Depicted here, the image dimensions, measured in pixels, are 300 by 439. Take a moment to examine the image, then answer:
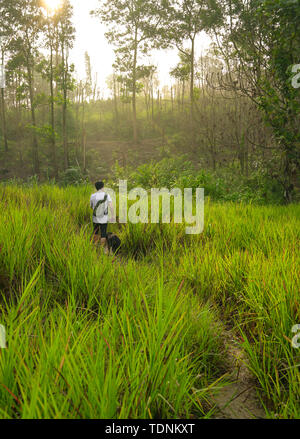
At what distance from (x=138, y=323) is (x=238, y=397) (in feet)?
2.22

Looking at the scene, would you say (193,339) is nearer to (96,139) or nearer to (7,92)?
(96,139)

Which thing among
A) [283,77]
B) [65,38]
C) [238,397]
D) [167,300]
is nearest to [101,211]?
[167,300]

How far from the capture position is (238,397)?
1543 millimetres

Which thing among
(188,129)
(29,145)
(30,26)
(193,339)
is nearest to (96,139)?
(29,145)

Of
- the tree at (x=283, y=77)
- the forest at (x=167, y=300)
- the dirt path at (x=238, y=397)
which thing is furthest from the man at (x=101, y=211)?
the tree at (x=283, y=77)

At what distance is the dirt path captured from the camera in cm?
141

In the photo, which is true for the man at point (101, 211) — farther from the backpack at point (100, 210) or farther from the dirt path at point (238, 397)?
the dirt path at point (238, 397)

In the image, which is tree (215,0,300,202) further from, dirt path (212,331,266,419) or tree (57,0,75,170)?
tree (57,0,75,170)

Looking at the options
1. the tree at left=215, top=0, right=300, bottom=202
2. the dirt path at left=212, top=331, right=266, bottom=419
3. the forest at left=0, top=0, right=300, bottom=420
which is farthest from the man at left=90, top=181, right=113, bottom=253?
the tree at left=215, top=0, right=300, bottom=202

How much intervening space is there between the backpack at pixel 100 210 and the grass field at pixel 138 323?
0.96 m

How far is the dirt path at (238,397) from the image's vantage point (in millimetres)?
1406

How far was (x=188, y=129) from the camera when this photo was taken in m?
21.8

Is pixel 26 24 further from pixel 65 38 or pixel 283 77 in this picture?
pixel 283 77

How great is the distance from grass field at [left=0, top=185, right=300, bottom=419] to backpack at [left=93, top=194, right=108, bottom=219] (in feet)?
3.15
